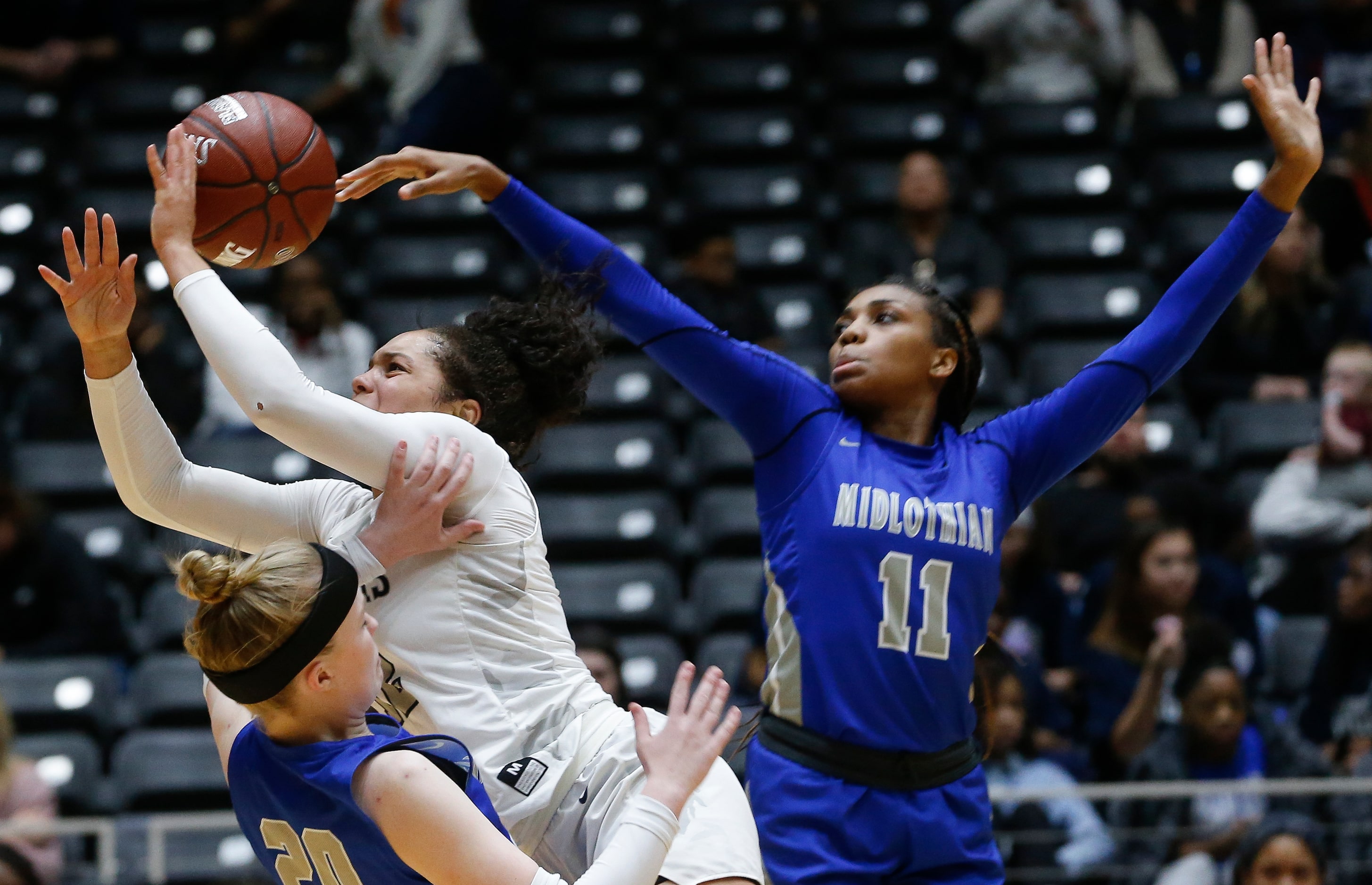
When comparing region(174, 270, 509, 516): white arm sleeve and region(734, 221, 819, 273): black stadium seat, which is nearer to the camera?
region(174, 270, 509, 516): white arm sleeve

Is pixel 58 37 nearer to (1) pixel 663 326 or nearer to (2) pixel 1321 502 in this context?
(2) pixel 1321 502

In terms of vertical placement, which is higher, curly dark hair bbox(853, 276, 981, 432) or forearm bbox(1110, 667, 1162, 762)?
curly dark hair bbox(853, 276, 981, 432)

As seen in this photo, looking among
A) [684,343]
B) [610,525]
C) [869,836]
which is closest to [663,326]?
[684,343]

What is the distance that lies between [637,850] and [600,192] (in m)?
6.10

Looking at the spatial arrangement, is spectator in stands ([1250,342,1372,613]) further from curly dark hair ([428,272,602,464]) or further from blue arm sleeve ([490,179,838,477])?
curly dark hair ([428,272,602,464])

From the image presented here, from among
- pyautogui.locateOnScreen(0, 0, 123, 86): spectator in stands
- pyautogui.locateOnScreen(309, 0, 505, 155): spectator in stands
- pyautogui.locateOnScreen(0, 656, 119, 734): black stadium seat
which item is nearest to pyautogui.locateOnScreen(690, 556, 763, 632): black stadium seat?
pyautogui.locateOnScreen(0, 656, 119, 734): black stadium seat

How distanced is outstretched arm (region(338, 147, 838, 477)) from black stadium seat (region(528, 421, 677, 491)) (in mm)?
3481

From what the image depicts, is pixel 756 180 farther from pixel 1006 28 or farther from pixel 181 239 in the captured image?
pixel 181 239

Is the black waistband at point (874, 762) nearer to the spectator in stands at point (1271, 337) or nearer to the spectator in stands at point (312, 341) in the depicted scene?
the spectator in stands at point (312, 341)

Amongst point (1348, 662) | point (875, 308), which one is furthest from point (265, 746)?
point (1348, 662)

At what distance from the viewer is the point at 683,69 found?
891cm

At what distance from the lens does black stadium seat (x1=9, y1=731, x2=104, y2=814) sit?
5.68 metres

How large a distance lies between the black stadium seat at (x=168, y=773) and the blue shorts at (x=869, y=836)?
3150 mm

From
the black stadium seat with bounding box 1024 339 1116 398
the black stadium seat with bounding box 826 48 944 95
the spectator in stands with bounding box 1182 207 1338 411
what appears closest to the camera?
the black stadium seat with bounding box 1024 339 1116 398
